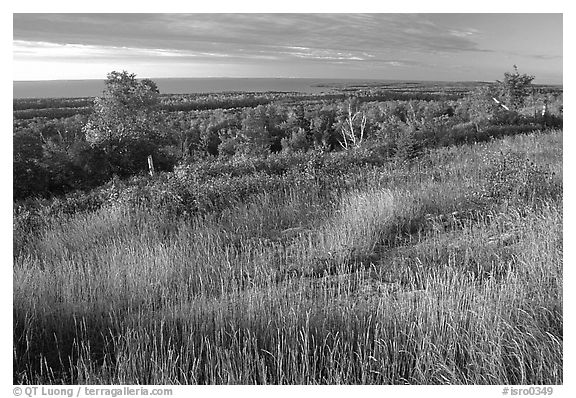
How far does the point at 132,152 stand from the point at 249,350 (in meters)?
17.5

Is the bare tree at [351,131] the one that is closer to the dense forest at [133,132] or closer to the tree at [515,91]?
the dense forest at [133,132]

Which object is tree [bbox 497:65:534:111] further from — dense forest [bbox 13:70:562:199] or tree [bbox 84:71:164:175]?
tree [bbox 84:71:164:175]

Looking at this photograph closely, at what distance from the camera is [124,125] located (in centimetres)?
1917

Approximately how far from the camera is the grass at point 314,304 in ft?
9.09

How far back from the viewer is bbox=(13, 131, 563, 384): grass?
277cm

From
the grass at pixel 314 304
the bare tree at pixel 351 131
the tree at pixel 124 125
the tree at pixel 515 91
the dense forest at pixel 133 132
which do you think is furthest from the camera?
the bare tree at pixel 351 131

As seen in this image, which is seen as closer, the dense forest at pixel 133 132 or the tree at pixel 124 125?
the dense forest at pixel 133 132

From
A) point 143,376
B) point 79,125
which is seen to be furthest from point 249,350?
point 79,125

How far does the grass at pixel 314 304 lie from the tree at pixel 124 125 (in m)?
13.9

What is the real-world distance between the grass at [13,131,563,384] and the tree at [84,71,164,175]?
13948mm

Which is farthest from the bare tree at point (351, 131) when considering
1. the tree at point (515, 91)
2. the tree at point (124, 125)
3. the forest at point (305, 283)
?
the forest at point (305, 283)

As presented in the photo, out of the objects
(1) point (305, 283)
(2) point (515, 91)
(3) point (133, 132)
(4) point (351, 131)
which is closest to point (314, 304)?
(1) point (305, 283)

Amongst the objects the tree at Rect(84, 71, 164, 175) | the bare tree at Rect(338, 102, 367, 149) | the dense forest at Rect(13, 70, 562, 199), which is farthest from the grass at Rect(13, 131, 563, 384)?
the bare tree at Rect(338, 102, 367, 149)

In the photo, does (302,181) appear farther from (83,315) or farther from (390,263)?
(83,315)
